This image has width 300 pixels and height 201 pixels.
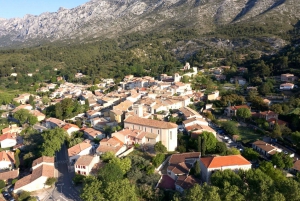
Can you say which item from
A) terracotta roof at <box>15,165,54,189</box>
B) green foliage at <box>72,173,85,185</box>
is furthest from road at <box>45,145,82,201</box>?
terracotta roof at <box>15,165,54,189</box>

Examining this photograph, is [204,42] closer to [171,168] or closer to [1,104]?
[1,104]

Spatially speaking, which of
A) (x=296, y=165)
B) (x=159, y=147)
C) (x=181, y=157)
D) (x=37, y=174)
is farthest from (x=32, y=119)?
(x=296, y=165)

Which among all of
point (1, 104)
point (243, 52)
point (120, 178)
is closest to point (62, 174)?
point (120, 178)

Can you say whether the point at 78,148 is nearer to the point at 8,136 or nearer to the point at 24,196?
the point at 24,196

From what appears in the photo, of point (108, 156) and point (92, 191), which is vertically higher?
point (108, 156)

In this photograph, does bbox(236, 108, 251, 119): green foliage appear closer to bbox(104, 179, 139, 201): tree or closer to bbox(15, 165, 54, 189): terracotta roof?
bbox(104, 179, 139, 201): tree
